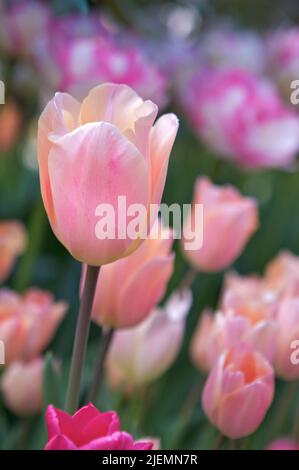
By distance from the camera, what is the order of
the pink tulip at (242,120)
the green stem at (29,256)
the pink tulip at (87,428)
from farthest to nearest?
1. the pink tulip at (242,120)
2. the green stem at (29,256)
3. the pink tulip at (87,428)

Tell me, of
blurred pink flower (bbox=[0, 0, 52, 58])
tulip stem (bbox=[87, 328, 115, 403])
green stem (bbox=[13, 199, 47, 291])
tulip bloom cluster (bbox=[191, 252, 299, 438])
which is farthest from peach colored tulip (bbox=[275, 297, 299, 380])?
blurred pink flower (bbox=[0, 0, 52, 58])

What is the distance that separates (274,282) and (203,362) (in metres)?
0.09

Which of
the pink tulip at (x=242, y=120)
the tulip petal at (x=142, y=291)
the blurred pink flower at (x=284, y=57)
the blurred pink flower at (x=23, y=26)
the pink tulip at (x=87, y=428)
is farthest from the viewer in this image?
the blurred pink flower at (x=284, y=57)

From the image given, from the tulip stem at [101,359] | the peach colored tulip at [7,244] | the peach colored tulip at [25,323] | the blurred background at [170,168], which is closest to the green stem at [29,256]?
the blurred background at [170,168]

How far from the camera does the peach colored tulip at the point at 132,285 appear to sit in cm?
42

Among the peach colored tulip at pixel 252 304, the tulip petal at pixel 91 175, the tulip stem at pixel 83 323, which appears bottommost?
the peach colored tulip at pixel 252 304

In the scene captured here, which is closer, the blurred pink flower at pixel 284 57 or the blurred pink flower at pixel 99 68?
the blurred pink flower at pixel 99 68

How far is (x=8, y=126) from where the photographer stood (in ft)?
4.10

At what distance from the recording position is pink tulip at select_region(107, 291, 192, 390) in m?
0.53

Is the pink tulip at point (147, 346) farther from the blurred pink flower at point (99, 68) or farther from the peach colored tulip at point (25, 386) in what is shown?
the blurred pink flower at point (99, 68)

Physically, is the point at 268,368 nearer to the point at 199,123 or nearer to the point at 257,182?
the point at 199,123

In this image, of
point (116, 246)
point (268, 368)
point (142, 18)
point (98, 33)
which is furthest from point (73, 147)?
point (142, 18)

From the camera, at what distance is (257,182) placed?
1.31 metres

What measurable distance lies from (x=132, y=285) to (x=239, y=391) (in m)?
0.08
